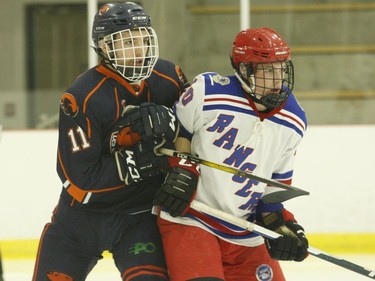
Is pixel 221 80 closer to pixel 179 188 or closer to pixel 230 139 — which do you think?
pixel 230 139

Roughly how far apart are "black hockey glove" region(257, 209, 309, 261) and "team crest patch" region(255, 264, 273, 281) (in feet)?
0.14

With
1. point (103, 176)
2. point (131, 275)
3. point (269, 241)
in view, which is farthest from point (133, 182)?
point (269, 241)

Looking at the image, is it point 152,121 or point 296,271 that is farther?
point 296,271

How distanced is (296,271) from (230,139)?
1.80 metres

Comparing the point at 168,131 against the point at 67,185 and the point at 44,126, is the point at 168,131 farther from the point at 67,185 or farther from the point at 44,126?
the point at 44,126

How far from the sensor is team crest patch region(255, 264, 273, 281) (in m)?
2.77

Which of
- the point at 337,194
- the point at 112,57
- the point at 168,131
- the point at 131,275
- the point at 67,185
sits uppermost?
the point at 112,57

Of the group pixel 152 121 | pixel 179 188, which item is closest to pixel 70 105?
pixel 152 121

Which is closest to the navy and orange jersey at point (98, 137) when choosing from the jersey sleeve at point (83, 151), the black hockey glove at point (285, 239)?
the jersey sleeve at point (83, 151)

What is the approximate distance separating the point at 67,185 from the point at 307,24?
9.61 feet

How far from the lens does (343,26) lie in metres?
5.36

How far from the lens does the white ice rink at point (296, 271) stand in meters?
4.20

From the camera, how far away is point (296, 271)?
14.2ft

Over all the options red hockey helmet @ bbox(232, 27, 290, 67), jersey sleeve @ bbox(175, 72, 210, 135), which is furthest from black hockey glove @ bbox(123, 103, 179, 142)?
red hockey helmet @ bbox(232, 27, 290, 67)
